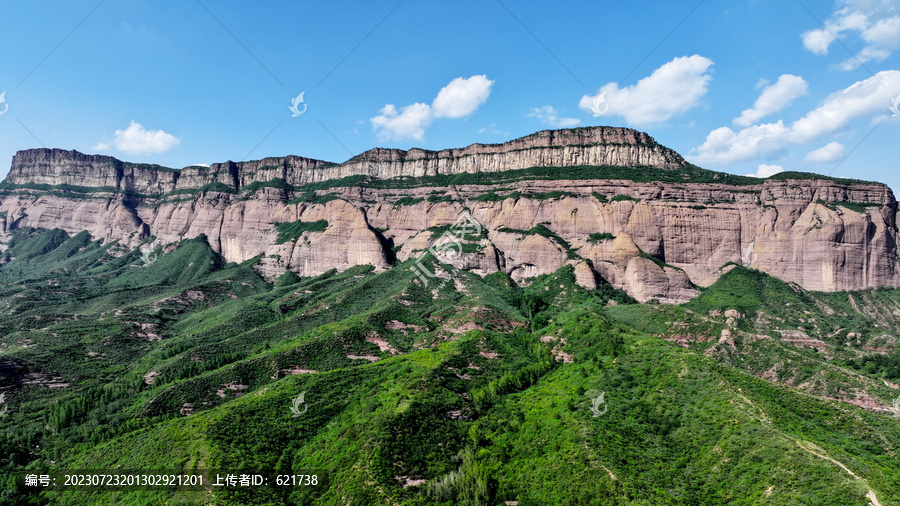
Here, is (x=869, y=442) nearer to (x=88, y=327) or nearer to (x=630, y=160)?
(x=630, y=160)

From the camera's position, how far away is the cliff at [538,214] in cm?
10062

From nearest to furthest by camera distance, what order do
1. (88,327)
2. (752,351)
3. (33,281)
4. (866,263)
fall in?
(752,351)
(88,327)
(866,263)
(33,281)

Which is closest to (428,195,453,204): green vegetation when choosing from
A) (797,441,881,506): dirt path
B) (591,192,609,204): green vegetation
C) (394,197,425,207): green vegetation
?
(394,197,425,207): green vegetation

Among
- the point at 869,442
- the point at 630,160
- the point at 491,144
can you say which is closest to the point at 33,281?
the point at 491,144

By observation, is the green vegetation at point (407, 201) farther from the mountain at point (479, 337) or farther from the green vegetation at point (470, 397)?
the green vegetation at point (470, 397)

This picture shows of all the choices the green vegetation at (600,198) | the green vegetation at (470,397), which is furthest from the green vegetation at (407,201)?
the green vegetation at (600,198)

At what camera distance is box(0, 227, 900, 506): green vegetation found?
126ft

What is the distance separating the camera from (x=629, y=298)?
10056cm

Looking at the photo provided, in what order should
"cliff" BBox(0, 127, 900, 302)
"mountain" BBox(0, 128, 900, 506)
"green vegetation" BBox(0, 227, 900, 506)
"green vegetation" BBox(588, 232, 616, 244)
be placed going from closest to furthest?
1. "green vegetation" BBox(0, 227, 900, 506)
2. "mountain" BBox(0, 128, 900, 506)
3. "cliff" BBox(0, 127, 900, 302)
4. "green vegetation" BBox(588, 232, 616, 244)

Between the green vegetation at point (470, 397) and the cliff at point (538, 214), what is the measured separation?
9.48m

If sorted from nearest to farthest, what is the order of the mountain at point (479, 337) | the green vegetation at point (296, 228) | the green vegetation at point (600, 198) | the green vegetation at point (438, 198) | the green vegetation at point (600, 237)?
the mountain at point (479, 337) → the green vegetation at point (600, 237) → the green vegetation at point (600, 198) → the green vegetation at point (438, 198) → the green vegetation at point (296, 228)

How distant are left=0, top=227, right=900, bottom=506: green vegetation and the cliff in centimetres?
948

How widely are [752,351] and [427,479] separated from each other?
54151 mm

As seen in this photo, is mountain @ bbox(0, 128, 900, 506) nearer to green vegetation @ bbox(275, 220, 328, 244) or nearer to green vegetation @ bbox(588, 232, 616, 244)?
green vegetation @ bbox(275, 220, 328, 244)
